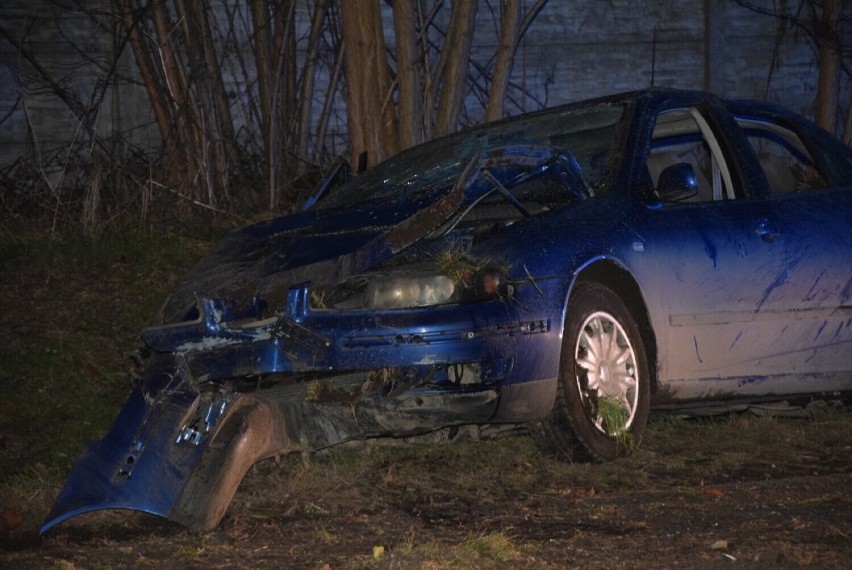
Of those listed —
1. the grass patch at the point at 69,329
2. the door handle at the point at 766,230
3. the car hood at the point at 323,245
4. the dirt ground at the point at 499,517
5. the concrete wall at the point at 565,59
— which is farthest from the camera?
the concrete wall at the point at 565,59

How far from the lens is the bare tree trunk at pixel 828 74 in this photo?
11078 millimetres

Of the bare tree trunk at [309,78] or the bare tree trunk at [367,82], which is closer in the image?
the bare tree trunk at [367,82]

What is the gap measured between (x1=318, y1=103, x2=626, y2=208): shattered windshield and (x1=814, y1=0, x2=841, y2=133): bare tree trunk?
18.9ft

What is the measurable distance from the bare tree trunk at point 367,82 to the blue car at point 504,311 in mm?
2952

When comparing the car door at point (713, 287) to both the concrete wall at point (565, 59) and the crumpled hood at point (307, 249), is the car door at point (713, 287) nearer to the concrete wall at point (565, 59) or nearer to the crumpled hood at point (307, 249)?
the crumpled hood at point (307, 249)

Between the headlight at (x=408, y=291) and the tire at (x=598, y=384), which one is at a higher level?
the headlight at (x=408, y=291)

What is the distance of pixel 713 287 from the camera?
219 inches

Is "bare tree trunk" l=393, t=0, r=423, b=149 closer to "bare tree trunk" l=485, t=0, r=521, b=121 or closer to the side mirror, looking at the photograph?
"bare tree trunk" l=485, t=0, r=521, b=121

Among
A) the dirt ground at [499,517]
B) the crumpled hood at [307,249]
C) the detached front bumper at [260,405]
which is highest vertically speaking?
the crumpled hood at [307,249]

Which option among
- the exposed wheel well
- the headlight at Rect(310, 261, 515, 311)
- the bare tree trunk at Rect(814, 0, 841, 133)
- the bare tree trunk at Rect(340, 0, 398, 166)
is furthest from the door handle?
the bare tree trunk at Rect(814, 0, 841, 133)

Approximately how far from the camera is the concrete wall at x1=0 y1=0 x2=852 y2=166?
427 inches

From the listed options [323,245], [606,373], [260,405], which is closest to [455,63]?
[323,245]

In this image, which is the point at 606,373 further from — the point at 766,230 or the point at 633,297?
the point at 766,230


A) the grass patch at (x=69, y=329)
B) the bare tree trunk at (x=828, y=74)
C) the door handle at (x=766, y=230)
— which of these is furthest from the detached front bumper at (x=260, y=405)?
the bare tree trunk at (x=828, y=74)
